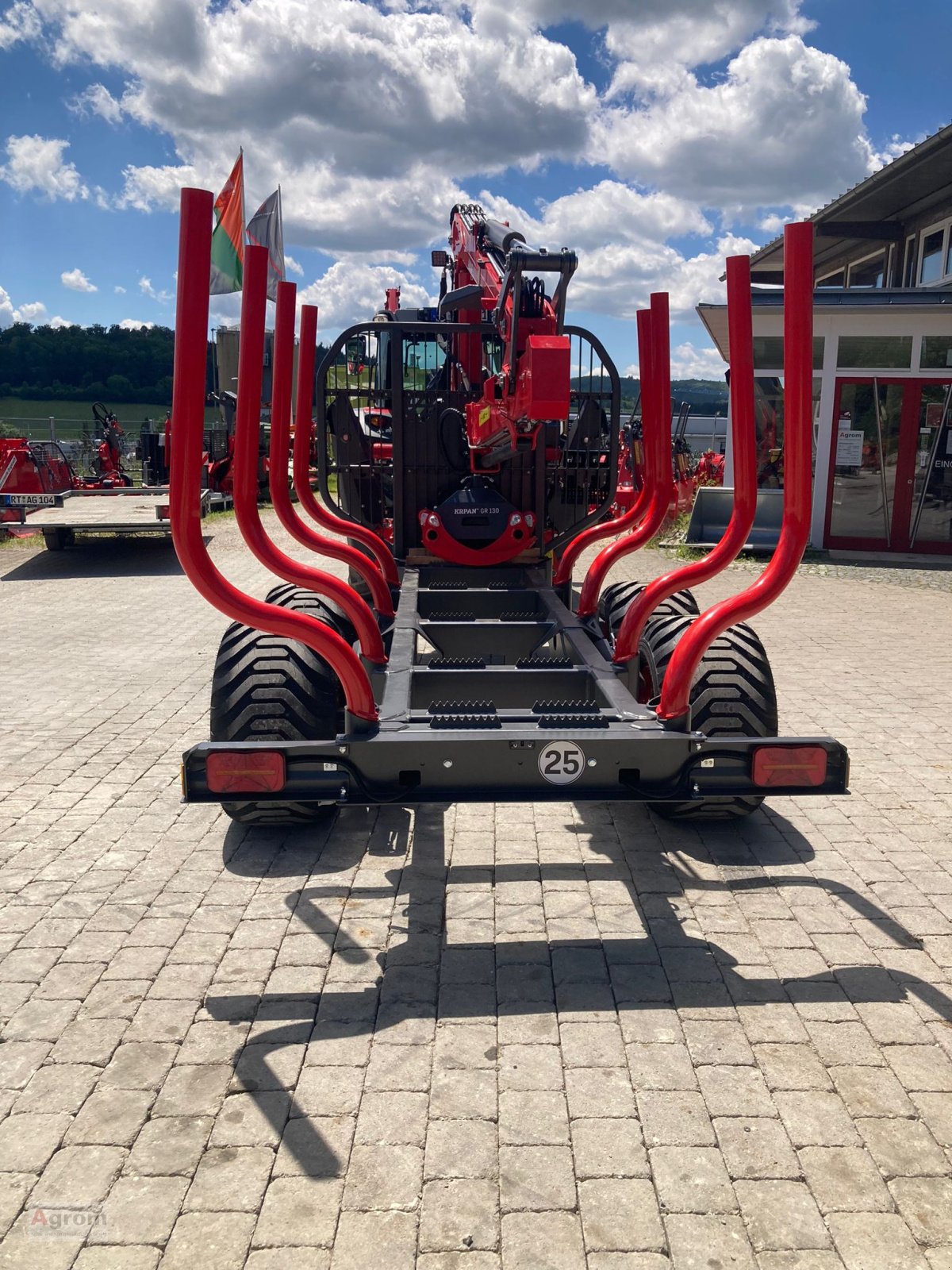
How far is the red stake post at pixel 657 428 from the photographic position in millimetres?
4977

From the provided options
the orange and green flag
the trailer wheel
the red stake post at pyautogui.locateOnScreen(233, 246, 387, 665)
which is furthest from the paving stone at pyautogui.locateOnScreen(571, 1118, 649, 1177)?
the orange and green flag

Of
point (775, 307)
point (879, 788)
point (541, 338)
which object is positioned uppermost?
point (775, 307)

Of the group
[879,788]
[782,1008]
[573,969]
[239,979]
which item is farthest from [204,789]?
[879,788]

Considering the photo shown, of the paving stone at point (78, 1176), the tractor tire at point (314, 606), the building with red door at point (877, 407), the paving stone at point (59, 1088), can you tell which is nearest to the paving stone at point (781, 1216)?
the paving stone at point (78, 1176)

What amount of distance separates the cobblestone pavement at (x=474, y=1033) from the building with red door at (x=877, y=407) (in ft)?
31.1

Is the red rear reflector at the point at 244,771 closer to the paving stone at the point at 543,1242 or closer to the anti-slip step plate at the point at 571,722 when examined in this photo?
the anti-slip step plate at the point at 571,722

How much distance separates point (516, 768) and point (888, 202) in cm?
1775

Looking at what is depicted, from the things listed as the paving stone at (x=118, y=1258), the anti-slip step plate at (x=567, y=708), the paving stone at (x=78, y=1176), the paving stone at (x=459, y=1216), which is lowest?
the paving stone at (x=118, y=1258)

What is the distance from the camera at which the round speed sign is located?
3424mm

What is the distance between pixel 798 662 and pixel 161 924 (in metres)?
6.03

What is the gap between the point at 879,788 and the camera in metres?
5.34

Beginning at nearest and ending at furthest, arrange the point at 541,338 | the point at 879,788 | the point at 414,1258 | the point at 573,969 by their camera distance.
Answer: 1. the point at 414,1258
2. the point at 573,969
3. the point at 541,338
4. the point at 879,788

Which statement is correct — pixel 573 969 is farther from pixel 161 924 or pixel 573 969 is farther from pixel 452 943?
pixel 161 924

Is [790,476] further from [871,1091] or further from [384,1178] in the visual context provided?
[384,1178]
